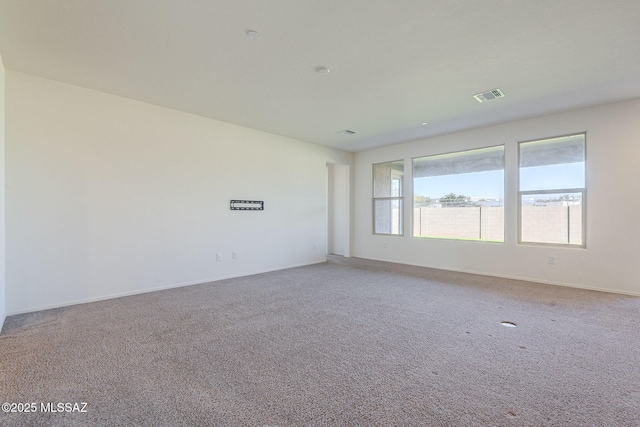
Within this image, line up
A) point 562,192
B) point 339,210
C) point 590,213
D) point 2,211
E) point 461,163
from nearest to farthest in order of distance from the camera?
point 2,211 < point 590,213 < point 562,192 < point 461,163 < point 339,210

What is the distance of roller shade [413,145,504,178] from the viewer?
17.2 feet

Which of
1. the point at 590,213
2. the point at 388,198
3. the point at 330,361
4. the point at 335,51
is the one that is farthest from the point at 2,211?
the point at 590,213

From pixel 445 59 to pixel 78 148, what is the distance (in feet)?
14.5

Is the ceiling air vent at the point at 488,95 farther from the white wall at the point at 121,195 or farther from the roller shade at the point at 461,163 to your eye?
the white wall at the point at 121,195

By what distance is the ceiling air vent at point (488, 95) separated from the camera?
12.0 ft

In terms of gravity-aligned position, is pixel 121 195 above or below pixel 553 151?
below

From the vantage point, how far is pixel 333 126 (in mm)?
5141

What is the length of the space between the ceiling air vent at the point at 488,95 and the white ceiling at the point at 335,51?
85 mm

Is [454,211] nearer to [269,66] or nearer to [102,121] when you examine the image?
[269,66]

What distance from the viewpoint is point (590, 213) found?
13.9ft

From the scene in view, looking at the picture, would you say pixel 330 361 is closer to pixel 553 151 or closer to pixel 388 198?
pixel 553 151

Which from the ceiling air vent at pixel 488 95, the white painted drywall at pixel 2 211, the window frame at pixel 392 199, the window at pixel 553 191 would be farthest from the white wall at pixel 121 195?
the window at pixel 553 191

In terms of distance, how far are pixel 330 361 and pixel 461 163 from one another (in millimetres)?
4912

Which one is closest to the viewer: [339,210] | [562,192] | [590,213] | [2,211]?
[2,211]
